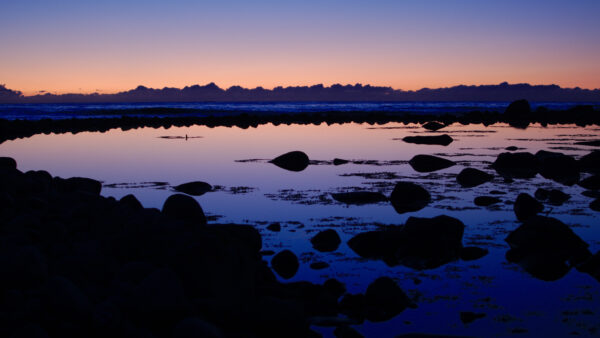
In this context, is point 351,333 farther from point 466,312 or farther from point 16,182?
point 16,182

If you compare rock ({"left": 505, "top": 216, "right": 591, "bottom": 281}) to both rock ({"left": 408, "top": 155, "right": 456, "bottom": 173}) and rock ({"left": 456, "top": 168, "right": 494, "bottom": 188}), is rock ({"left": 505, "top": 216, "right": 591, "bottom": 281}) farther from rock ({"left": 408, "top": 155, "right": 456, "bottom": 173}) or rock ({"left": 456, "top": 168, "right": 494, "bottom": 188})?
rock ({"left": 408, "top": 155, "right": 456, "bottom": 173})

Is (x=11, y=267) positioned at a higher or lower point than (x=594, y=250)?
higher

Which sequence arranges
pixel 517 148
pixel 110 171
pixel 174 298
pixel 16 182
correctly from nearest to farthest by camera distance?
1. pixel 174 298
2. pixel 16 182
3. pixel 110 171
4. pixel 517 148

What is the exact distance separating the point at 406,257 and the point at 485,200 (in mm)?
3976

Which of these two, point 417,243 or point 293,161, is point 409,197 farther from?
point 293,161

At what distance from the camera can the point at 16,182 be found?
8.74m

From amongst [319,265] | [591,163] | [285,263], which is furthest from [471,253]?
[591,163]

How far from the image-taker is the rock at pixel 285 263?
21.3ft

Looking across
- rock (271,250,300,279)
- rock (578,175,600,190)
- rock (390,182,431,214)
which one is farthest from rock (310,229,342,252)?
rock (578,175,600,190)

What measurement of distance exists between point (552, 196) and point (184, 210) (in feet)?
24.3

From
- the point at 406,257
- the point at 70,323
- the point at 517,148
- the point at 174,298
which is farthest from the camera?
the point at 517,148

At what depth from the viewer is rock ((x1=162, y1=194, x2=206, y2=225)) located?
292 inches

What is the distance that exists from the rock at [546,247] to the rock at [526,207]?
6.11 feet

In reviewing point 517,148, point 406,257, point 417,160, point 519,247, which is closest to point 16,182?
point 406,257
